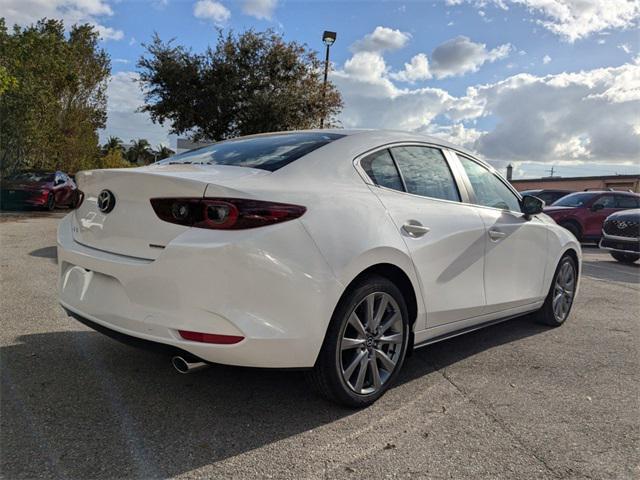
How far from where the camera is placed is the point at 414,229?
313 cm

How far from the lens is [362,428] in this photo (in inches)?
107

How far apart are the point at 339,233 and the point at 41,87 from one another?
21343 millimetres

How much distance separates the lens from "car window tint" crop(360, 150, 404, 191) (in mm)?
3123

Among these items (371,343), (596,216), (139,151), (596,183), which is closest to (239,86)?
(596,216)

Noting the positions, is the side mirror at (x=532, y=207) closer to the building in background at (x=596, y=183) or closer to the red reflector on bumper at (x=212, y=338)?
the red reflector on bumper at (x=212, y=338)

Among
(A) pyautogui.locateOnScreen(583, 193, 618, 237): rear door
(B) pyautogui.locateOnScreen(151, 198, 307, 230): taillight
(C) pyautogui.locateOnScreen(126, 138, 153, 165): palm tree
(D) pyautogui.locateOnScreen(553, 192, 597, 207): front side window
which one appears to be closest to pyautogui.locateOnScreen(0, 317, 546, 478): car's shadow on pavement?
(B) pyautogui.locateOnScreen(151, 198, 307, 230): taillight

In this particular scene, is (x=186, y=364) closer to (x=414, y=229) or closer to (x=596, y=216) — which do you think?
(x=414, y=229)

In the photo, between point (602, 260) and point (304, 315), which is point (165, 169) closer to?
point (304, 315)

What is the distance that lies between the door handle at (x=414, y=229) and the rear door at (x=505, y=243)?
784mm

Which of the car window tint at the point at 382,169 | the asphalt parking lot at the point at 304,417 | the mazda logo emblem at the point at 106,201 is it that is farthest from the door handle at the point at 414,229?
the mazda logo emblem at the point at 106,201

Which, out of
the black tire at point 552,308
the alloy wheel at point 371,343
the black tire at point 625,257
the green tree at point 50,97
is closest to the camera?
the alloy wheel at point 371,343

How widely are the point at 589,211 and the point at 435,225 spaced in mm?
12675

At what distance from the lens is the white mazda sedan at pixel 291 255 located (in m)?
2.40

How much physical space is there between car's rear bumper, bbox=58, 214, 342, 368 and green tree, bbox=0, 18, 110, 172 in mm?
15299
